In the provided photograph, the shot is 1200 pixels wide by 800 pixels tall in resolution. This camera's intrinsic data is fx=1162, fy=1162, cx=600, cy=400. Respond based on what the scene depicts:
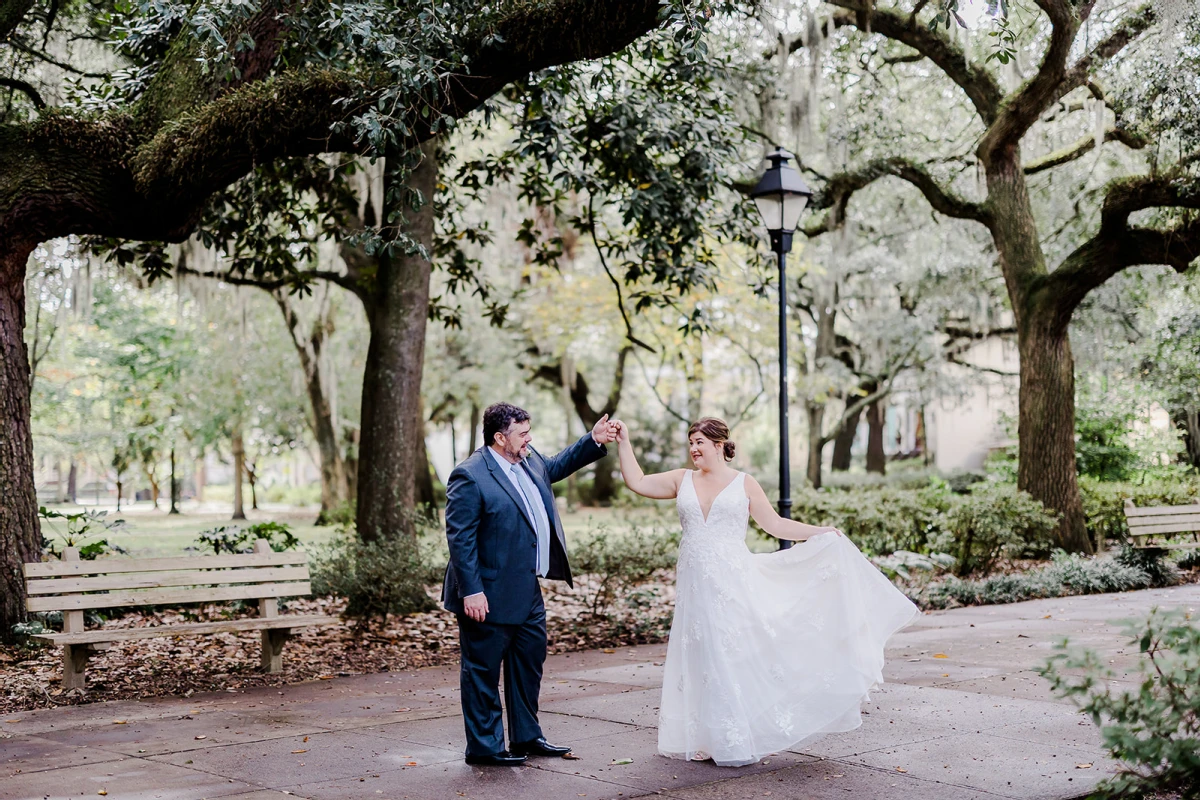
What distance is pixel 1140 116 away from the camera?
1407 cm

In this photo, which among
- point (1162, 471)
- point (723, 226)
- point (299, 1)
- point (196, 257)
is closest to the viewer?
point (299, 1)

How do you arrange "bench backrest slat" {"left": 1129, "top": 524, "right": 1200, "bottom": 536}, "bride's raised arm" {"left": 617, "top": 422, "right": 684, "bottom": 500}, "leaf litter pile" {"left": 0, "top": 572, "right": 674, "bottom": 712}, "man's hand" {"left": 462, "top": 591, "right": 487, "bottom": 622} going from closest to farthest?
"man's hand" {"left": 462, "top": 591, "right": 487, "bottom": 622}
"bride's raised arm" {"left": 617, "top": 422, "right": 684, "bottom": 500}
"leaf litter pile" {"left": 0, "top": 572, "right": 674, "bottom": 712}
"bench backrest slat" {"left": 1129, "top": 524, "right": 1200, "bottom": 536}

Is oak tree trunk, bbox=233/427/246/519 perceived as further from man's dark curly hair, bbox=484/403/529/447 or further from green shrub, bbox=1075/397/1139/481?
man's dark curly hair, bbox=484/403/529/447

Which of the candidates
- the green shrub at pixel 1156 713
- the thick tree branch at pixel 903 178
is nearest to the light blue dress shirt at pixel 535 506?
the green shrub at pixel 1156 713

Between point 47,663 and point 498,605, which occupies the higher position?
point 498,605

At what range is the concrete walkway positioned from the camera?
5320 millimetres

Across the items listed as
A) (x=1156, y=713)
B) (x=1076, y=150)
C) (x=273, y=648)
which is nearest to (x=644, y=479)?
(x=1156, y=713)

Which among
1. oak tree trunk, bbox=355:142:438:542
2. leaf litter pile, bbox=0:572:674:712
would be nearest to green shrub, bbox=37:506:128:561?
leaf litter pile, bbox=0:572:674:712

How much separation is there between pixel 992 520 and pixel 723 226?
4826 mm

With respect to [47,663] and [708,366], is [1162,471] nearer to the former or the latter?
[708,366]

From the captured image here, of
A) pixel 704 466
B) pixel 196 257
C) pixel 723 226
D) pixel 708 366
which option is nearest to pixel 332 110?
pixel 704 466

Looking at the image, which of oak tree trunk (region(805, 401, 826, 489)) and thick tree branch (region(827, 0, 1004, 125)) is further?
oak tree trunk (region(805, 401, 826, 489))

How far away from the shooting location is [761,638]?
6.02 metres

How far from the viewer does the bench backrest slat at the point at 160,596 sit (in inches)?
317
